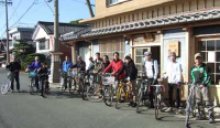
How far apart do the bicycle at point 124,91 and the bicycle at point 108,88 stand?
28 centimetres

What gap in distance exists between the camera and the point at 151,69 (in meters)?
12.8

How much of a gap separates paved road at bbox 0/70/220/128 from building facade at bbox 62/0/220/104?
251 cm

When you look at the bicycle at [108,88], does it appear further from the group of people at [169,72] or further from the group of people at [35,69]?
the group of people at [35,69]

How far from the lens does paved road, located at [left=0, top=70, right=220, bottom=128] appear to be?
1019 centimetres

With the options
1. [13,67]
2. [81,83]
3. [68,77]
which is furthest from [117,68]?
[13,67]

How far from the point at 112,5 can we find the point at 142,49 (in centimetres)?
525

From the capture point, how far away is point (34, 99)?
16.0m

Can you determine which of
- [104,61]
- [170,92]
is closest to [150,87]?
[170,92]

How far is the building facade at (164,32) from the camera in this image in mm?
12484

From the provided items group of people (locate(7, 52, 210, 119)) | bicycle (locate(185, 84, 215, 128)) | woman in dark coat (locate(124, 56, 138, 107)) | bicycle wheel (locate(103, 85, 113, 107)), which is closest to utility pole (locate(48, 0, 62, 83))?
group of people (locate(7, 52, 210, 119))

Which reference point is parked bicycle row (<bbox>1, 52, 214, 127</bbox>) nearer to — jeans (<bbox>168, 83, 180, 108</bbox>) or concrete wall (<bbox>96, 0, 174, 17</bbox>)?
jeans (<bbox>168, 83, 180, 108</bbox>)

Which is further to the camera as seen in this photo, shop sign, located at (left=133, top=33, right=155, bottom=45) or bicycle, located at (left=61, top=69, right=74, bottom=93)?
bicycle, located at (left=61, top=69, right=74, bottom=93)

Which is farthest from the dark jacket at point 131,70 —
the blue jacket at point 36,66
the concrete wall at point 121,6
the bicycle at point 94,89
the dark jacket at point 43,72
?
the blue jacket at point 36,66

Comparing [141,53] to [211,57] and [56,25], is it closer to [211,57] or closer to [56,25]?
[211,57]
